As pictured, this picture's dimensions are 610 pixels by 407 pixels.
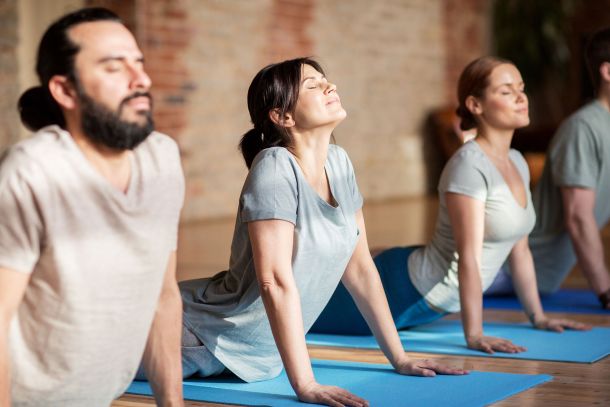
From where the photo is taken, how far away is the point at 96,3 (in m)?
6.99

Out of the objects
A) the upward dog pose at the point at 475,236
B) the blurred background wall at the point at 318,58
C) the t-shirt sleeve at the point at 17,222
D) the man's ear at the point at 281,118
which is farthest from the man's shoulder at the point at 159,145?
the blurred background wall at the point at 318,58

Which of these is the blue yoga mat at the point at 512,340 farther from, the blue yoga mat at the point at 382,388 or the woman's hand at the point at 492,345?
the blue yoga mat at the point at 382,388

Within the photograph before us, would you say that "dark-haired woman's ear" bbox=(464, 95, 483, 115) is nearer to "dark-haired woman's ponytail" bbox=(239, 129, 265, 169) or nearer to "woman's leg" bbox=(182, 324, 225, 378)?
"dark-haired woman's ponytail" bbox=(239, 129, 265, 169)

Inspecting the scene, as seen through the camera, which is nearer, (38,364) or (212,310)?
(38,364)

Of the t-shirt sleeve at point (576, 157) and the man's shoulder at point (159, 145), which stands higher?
the man's shoulder at point (159, 145)

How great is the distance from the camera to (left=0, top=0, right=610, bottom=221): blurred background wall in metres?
6.98

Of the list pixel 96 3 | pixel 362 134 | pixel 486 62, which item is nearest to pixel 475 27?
pixel 362 134

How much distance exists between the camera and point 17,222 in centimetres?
173

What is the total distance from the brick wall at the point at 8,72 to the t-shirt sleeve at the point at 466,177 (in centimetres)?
381

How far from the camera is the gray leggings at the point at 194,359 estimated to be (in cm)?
281

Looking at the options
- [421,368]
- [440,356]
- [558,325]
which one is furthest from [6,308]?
[558,325]

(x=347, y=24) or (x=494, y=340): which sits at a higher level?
(x=347, y=24)

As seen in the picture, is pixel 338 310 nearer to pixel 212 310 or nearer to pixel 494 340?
pixel 494 340

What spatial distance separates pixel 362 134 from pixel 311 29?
4.20 ft
